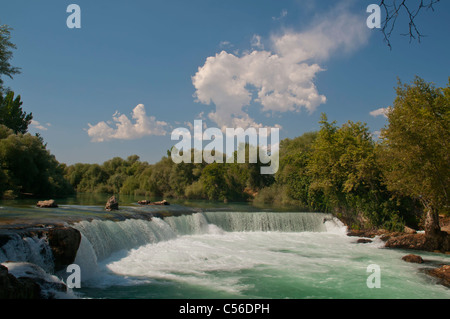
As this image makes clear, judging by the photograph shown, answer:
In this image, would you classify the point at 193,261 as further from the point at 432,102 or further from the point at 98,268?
the point at 432,102

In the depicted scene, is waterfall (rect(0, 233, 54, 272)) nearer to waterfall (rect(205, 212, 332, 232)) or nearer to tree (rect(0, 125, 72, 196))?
waterfall (rect(205, 212, 332, 232))

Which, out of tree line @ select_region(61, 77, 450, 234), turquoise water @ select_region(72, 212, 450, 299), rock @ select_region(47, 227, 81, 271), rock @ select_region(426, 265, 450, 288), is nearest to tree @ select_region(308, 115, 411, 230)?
tree line @ select_region(61, 77, 450, 234)

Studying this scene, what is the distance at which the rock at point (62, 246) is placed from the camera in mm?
7813

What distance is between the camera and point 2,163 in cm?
2642

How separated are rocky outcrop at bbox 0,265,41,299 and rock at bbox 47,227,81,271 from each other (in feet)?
9.80

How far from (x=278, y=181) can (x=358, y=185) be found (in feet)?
58.5

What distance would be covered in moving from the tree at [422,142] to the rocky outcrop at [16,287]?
520 inches

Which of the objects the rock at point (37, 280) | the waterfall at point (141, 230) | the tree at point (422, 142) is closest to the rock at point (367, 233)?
the waterfall at point (141, 230)

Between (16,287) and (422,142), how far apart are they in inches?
548

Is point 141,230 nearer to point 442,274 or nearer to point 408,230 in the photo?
point 442,274

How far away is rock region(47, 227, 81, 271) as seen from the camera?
7813 millimetres

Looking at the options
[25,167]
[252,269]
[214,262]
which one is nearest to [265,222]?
[214,262]

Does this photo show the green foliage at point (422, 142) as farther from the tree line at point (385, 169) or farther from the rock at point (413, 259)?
the rock at point (413, 259)

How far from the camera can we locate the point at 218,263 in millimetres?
10461
